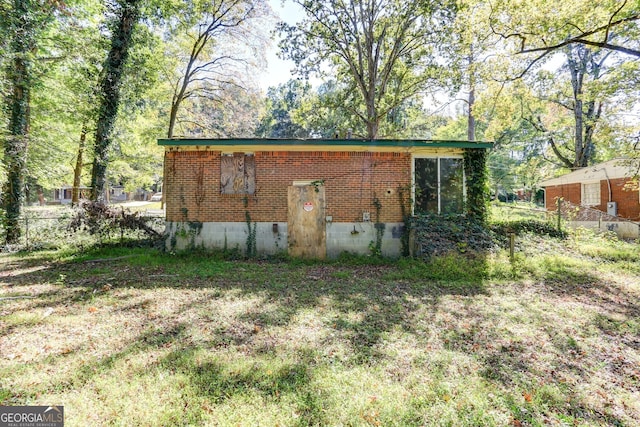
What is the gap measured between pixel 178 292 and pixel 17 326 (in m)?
2.17

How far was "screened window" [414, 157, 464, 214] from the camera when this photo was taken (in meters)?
9.40

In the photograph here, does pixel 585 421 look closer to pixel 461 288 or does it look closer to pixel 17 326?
pixel 461 288

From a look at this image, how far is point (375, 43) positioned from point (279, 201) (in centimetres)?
1277

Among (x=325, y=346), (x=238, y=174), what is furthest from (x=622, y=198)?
(x=325, y=346)

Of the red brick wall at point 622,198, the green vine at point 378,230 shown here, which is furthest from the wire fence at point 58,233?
the red brick wall at point 622,198

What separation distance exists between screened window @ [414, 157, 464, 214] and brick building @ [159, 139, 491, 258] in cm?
58

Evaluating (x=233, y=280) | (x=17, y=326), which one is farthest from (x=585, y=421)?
(x=17, y=326)

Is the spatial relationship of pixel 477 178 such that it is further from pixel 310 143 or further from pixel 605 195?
pixel 605 195

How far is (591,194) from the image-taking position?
53.4 ft

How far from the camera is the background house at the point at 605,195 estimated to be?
12.1m

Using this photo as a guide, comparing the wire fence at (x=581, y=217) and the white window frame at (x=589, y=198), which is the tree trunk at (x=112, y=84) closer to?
the wire fence at (x=581, y=217)

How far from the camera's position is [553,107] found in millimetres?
22438

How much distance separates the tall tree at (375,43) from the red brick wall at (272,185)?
28.6ft

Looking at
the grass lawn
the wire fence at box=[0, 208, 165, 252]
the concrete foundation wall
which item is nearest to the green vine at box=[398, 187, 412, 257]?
the concrete foundation wall
